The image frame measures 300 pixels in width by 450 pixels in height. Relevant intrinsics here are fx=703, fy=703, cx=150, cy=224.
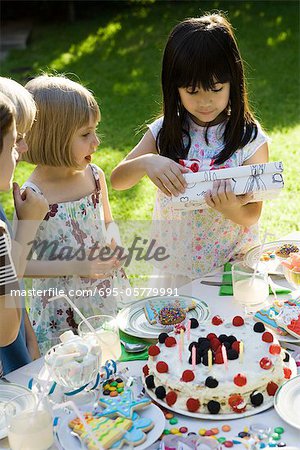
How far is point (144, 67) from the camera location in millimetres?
9016

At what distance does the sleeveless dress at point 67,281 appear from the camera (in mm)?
2578

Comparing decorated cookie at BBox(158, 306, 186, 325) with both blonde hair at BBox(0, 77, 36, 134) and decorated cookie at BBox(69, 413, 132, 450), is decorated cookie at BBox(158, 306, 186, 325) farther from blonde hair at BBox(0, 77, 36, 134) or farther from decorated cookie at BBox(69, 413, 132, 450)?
blonde hair at BBox(0, 77, 36, 134)

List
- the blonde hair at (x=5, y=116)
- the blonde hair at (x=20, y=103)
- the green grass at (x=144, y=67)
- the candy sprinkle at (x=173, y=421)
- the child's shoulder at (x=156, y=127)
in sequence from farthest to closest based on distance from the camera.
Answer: the green grass at (x=144, y=67), the child's shoulder at (x=156, y=127), the blonde hair at (x=20, y=103), the blonde hair at (x=5, y=116), the candy sprinkle at (x=173, y=421)

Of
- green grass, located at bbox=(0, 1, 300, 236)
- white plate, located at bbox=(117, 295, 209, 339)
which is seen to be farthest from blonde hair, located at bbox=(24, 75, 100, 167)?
green grass, located at bbox=(0, 1, 300, 236)

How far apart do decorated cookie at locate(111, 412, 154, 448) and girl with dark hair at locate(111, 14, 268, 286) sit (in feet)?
2.86

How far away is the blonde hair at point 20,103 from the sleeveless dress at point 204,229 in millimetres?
803

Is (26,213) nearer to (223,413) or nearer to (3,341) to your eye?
(3,341)

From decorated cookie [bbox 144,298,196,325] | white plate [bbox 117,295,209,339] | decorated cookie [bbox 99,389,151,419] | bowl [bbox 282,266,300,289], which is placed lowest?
decorated cookie [bbox 99,389,151,419]

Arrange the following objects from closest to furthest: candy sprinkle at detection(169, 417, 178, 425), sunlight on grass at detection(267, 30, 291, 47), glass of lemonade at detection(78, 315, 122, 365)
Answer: candy sprinkle at detection(169, 417, 178, 425) < glass of lemonade at detection(78, 315, 122, 365) < sunlight on grass at detection(267, 30, 291, 47)

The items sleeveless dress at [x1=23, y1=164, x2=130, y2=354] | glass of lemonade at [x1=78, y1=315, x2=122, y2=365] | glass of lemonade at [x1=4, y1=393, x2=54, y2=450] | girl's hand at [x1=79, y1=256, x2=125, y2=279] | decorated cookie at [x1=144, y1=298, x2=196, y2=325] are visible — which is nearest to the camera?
glass of lemonade at [x1=4, y1=393, x2=54, y2=450]

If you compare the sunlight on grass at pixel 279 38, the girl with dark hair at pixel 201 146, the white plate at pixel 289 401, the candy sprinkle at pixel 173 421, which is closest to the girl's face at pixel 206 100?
the girl with dark hair at pixel 201 146

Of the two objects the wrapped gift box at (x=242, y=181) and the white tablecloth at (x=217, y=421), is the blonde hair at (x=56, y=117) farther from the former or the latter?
the white tablecloth at (x=217, y=421)

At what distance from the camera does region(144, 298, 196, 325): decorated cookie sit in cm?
222

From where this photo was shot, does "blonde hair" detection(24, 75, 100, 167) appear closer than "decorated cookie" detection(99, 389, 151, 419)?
No
